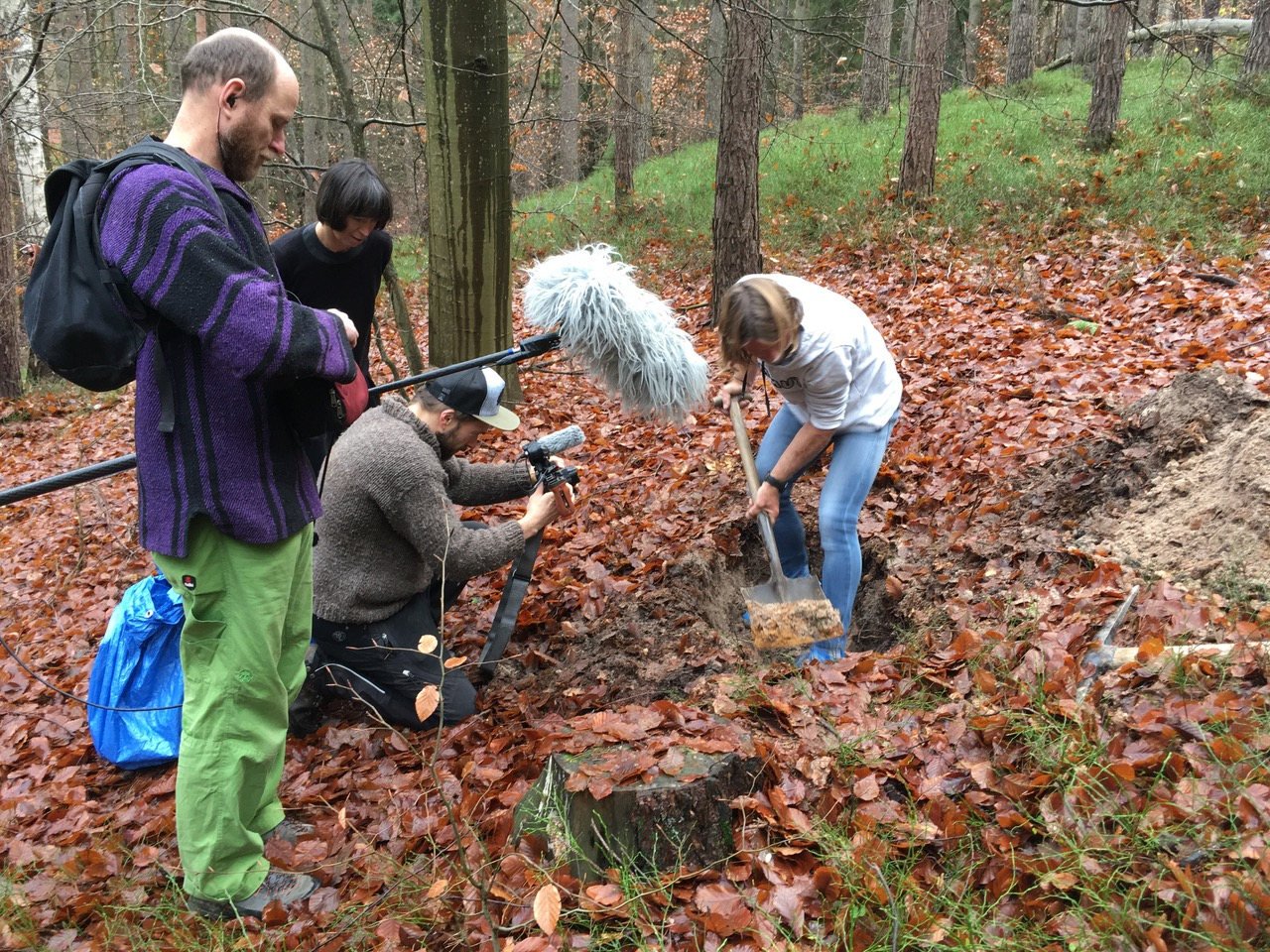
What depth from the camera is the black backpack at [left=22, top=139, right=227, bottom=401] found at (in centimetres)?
205

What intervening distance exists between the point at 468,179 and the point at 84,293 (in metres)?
3.80

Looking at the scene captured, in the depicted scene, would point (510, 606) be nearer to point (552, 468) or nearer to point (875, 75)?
point (552, 468)

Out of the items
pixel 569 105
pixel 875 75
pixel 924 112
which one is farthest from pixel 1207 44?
pixel 569 105

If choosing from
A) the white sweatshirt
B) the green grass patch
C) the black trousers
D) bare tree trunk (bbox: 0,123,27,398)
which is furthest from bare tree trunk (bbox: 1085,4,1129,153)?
bare tree trunk (bbox: 0,123,27,398)

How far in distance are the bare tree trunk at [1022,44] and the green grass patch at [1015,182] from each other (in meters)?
1.54

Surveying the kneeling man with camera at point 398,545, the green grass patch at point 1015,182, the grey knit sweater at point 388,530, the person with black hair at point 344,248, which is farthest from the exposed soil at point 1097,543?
the green grass patch at point 1015,182

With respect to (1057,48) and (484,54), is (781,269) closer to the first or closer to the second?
(484,54)

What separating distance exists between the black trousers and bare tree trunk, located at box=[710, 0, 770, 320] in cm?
510

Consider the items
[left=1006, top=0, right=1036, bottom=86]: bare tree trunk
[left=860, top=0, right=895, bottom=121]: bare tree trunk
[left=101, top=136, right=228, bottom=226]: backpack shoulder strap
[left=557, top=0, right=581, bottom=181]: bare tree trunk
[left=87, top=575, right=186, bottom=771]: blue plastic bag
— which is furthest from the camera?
[left=557, top=0, right=581, bottom=181]: bare tree trunk

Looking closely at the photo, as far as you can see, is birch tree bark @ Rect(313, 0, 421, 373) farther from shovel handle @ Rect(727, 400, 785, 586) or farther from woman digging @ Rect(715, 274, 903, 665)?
woman digging @ Rect(715, 274, 903, 665)

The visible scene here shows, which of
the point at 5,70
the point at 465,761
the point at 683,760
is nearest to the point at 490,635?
the point at 465,761

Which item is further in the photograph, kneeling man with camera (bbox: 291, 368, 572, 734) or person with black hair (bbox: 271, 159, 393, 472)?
person with black hair (bbox: 271, 159, 393, 472)

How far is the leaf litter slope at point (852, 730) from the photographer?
7.25ft

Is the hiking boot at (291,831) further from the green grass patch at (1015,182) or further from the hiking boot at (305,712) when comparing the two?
the green grass patch at (1015,182)
